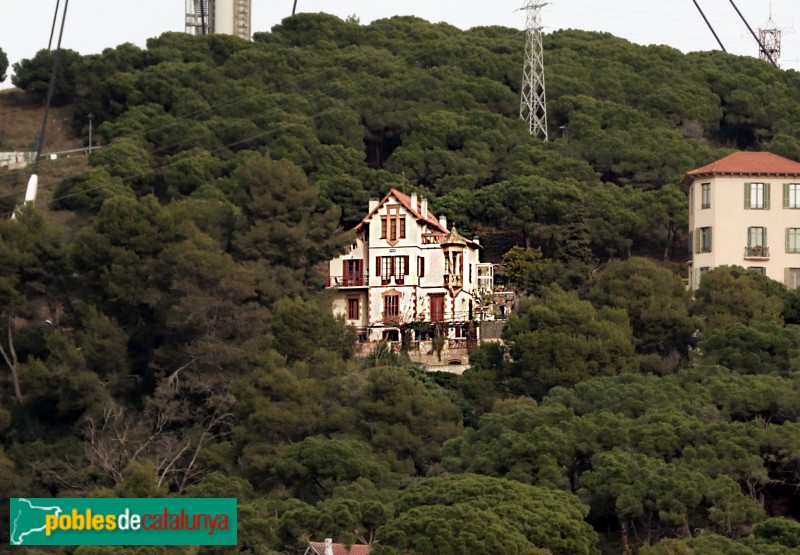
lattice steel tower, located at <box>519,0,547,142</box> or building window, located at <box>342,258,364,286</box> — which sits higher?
lattice steel tower, located at <box>519,0,547,142</box>

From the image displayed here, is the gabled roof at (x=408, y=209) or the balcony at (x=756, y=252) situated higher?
the gabled roof at (x=408, y=209)

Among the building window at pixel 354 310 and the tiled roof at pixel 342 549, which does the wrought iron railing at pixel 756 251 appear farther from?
the tiled roof at pixel 342 549

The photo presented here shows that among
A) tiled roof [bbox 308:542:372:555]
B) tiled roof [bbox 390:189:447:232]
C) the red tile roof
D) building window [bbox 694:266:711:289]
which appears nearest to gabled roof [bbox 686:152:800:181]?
building window [bbox 694:266:711:289]

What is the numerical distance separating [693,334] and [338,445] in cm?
1499

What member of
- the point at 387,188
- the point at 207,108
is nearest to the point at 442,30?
the point at 207,108

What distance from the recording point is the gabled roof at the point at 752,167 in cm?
6838

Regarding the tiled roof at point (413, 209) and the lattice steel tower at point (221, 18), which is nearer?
the tiled roof at point (413, 209)

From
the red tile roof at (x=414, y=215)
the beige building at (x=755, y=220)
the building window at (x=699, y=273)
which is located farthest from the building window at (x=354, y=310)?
the beige building at (x=755, y=220)

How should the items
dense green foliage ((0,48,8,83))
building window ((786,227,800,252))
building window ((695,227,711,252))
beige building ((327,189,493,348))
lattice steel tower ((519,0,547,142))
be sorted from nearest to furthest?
building window ((786,227,800,252)) < building window ((695,227,711,252)) < beige building ((327,189,493,348)) < lattice steel tower ((519,0,547,142)) < dense green foliage ((0,48,8,83))

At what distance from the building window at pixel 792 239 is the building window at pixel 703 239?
2.70 meters

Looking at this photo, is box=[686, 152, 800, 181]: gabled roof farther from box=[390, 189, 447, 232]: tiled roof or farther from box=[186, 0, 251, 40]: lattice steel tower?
box=[186, 0, 251, 40]: lattice steel tower

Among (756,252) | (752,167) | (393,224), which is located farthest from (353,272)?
(752,167)

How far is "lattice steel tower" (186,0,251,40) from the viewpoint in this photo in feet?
404

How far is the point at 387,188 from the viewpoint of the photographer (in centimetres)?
8488
